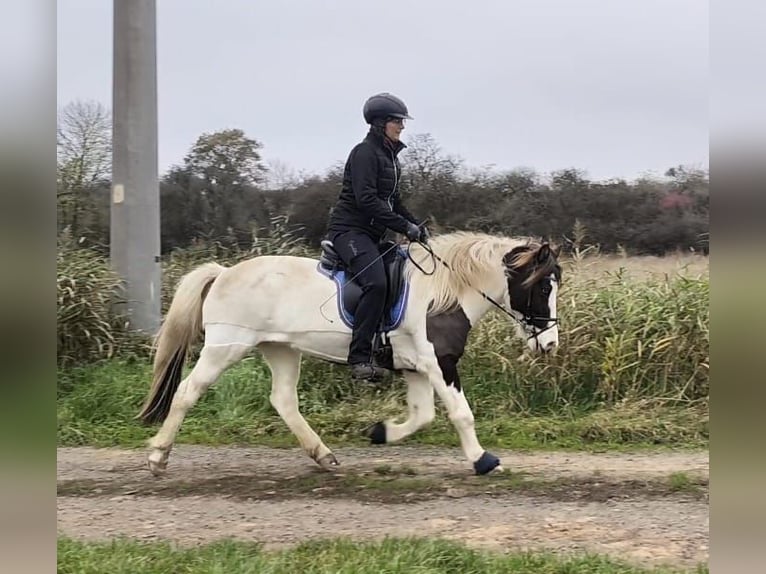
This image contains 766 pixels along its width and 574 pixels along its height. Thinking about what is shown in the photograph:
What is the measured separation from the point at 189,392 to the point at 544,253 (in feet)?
8.74

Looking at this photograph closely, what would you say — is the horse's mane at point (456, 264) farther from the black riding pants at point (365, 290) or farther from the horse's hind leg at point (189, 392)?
the horse's hind leg at point (189, 392)

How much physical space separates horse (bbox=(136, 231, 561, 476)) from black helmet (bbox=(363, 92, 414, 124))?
3.07 ft

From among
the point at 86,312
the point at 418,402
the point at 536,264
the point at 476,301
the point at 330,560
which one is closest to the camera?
the point at 330,560

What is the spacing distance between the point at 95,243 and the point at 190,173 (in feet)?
4.68

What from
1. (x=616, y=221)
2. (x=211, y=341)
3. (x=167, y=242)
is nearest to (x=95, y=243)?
(x=167, y=242)

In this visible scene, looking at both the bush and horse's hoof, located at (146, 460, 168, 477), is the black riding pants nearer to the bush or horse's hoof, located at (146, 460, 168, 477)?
horse's hoof, located at (146, 460, 168, 477)

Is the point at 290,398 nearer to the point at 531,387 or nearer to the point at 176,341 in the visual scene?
the point at 176,341

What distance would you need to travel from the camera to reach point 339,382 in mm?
7156

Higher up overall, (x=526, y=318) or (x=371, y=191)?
(x=371, y=191)

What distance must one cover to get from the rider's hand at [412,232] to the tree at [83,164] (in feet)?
17.0

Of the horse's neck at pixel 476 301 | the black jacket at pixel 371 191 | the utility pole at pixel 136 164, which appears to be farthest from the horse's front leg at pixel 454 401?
the utility pole at pixel 136 164

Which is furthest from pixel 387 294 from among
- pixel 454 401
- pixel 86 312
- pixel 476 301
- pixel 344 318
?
pixel 86 312

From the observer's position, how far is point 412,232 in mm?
5008

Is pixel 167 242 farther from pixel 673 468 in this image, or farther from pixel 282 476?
pixel 673 468
